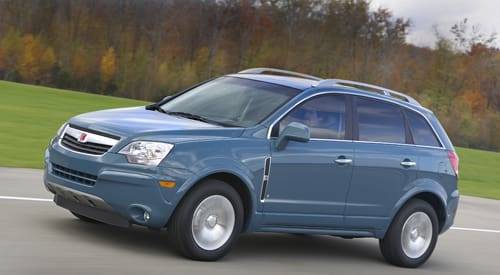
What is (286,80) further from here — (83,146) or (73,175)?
(73,175)

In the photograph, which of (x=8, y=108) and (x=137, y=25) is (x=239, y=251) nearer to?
(x=8, y=108)

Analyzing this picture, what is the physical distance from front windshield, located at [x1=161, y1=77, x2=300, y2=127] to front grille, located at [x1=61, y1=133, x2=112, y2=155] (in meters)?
1.12

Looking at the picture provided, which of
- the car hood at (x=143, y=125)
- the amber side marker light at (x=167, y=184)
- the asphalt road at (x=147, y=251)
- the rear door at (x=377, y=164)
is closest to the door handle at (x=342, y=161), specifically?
the rear door at (x=377, y=164)

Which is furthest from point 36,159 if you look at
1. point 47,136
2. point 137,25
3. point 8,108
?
point 137,25

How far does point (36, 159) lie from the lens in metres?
16.5

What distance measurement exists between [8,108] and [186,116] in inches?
903

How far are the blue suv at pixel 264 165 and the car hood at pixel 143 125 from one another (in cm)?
1

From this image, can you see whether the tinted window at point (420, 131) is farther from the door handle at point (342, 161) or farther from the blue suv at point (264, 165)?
the door handle at point (342, 161)

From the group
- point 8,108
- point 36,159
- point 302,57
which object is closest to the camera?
point 36,159

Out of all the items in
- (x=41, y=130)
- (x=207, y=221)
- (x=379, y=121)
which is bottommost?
(x=41, y=130)

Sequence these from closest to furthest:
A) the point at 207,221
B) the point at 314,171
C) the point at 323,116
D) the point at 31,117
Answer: the point at 207,221 < the point at 314,171 < the point at 323,116 < the point at 31,117

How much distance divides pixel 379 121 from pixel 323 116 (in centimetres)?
81

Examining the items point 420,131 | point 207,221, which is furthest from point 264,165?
point 420,131

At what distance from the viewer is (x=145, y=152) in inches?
289
